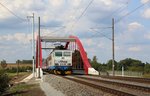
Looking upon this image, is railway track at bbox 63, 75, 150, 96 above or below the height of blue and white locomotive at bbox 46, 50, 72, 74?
below

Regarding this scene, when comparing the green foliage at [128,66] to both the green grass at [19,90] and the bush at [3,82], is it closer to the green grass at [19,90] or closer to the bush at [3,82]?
the green grass at [19,90]

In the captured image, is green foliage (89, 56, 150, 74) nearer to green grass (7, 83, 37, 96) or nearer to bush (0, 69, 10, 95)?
green grass (7, 83, 37, 96)

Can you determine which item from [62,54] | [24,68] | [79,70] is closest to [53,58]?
[62,54]

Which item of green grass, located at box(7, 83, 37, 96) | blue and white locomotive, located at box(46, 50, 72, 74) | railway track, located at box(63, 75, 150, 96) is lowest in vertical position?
green grass, located at box(7, 83, 37, 96)

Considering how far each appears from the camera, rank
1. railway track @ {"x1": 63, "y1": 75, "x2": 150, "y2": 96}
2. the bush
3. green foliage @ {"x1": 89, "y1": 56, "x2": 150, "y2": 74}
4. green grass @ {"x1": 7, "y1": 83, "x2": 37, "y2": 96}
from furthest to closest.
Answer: green foliage @ {"x1": 89, "y1": 56, "x2": 150, "y2": 74}, the bush, green grass @ {"x1": 7, "y1": 83, "x2": 37, "y2": 96}, railway track @ {"x1": 63, "y1": 75, "x2": 150, "y2": 96}

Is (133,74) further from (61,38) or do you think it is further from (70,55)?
(61,38)

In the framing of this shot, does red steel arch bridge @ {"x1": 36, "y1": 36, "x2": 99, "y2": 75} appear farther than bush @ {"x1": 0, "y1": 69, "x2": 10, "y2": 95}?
Yes

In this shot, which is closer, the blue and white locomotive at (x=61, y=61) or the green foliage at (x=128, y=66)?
the blue and white locomotive at (x=61, y=61)

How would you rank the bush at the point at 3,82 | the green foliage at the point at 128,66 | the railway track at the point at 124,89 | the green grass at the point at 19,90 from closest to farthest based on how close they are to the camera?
the railway track at the point at 124,89 < the green grass at the point at 19,90 < the bush at the point at 3,82 < the green foliage at the point at 128,66

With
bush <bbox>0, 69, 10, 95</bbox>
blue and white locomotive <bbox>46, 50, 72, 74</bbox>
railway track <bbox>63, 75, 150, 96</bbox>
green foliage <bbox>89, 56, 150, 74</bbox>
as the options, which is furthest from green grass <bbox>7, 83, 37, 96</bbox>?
green foliage <bbox>89, 56, 150, 74</bbox>

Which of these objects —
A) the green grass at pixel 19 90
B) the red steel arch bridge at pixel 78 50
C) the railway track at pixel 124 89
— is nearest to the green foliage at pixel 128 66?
the red steel arch bridge at pixel 78 50

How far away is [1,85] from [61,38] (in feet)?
168

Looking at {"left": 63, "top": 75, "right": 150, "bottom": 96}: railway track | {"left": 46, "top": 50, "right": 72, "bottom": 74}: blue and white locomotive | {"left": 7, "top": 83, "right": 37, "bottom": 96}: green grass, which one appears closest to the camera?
{"left": 63, "top": 75, "right": 150, "bottom": 96}: railway track

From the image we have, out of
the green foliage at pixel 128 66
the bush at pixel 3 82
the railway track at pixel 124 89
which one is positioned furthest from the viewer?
the green foliage at pixel 128 66
